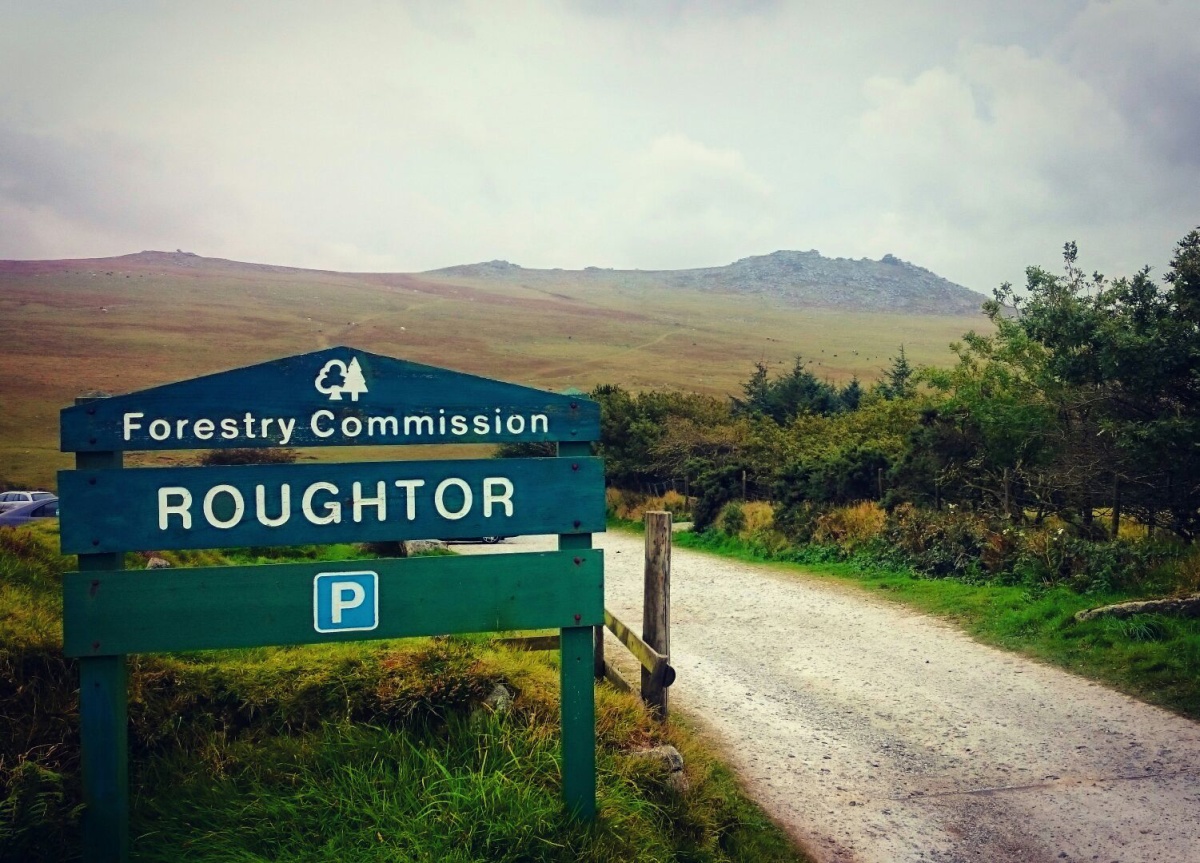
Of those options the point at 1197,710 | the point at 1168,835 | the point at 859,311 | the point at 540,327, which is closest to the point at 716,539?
the point at 1197,710

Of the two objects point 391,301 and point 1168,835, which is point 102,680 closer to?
point 1168,835

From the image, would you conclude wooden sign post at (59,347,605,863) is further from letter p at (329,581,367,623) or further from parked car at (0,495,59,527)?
parked car at (0,495,59,527)

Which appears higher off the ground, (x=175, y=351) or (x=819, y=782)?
(x=175, y=351)

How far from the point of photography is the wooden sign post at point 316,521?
3422 mm

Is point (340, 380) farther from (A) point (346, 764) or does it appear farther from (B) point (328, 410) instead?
(A) point (346, 764)

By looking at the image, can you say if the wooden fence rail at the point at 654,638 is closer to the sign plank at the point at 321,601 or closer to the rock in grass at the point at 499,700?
the rock in grass at the point at 499,700

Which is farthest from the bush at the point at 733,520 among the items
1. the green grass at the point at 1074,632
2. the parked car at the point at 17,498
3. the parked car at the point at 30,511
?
the parked car at the point at 17,498

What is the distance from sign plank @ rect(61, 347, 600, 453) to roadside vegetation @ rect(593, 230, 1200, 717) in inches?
235

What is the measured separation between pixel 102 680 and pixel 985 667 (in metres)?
7.42

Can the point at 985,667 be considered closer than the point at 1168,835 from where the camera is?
No

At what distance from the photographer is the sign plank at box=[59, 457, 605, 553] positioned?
135 inches

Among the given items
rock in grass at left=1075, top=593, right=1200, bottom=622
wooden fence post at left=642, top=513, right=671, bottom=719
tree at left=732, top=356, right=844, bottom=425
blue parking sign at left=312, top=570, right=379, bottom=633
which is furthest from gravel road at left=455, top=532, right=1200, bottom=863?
tree at left=732, top=356, right=844, bottom=425

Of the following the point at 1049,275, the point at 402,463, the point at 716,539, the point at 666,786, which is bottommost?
the point at 716,539

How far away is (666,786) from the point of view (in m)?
4.38
